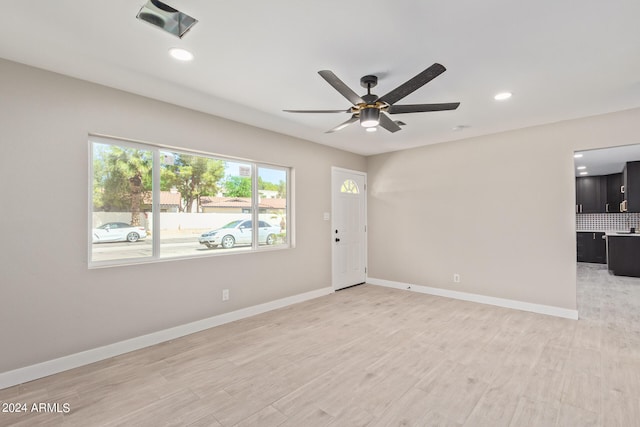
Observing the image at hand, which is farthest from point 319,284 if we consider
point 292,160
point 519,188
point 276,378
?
point 519,188

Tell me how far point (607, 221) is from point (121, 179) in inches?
432

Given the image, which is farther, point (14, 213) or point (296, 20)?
point (14, 213)

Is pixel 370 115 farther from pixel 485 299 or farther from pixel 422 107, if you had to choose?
pixel 485 299

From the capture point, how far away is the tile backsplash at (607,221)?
25.1 feet

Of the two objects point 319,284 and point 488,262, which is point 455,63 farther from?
point 319,284

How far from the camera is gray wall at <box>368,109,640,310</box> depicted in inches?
156

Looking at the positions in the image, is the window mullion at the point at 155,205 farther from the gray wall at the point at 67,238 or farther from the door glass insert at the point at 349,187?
the door glass insert at the point at 349,187

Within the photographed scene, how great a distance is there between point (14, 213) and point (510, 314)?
5.50 meters

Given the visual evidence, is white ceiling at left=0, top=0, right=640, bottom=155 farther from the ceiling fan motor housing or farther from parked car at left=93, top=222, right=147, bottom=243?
parked car at left=93, top=222, right=147, bottom=243

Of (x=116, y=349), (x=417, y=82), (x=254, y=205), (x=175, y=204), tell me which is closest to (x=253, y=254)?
(x=254, y=205)

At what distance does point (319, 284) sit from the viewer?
5.07 metres

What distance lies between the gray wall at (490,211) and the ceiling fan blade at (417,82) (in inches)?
119

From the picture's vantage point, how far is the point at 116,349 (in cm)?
291

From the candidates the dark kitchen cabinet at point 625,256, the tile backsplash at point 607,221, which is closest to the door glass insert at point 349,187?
the dark kitchen cabinet at point 625,256
